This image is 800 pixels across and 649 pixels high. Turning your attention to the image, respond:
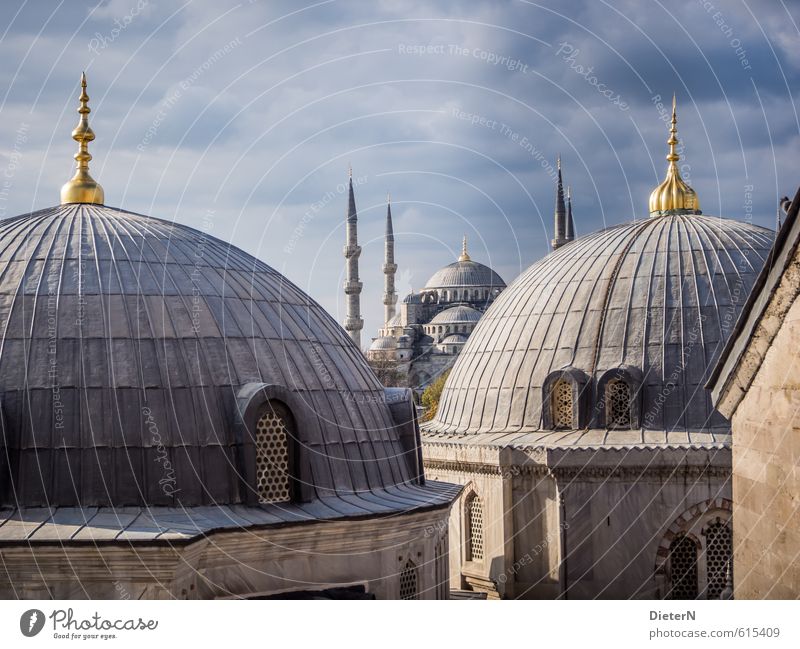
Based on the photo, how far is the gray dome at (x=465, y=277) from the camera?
287ft

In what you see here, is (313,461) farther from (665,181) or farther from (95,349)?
(665,181)

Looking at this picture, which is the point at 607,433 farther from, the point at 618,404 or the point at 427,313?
the point at 427,313

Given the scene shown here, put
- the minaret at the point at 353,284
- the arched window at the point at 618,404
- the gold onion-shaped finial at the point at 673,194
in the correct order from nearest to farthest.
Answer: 1. the arched window at the point at 618,404
2. the gold onion-shaped finial at the point at 673,194
3. the minaret at the point at 353,284

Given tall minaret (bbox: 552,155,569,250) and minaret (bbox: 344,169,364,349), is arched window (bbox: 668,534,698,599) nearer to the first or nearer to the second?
tall minaret (bbox: 552,155,569,250)

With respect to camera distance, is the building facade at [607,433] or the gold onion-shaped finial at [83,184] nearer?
the gold onion-shaped finial at [83,184]

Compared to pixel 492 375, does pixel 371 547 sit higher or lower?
lower

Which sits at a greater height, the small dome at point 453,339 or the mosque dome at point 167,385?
the small dome at point 453,339

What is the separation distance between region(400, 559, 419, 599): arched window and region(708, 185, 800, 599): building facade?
15.7 ft

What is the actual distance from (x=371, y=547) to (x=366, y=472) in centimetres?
80

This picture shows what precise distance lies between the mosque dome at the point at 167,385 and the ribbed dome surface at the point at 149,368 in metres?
0.01

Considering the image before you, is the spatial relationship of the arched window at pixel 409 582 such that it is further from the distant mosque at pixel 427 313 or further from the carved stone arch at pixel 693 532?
the distant mosque at pixel 427 313

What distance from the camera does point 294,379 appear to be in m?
11.6

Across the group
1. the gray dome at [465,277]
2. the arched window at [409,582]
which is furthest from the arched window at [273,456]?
the gray dome at [465,277]
